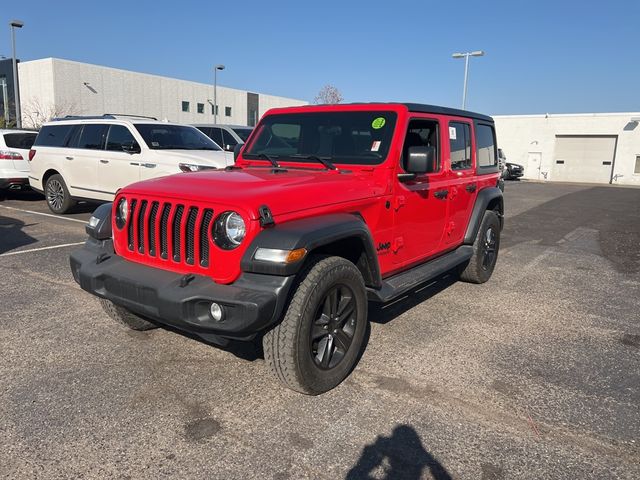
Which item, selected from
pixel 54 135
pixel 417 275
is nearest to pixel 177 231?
pixel 417 275

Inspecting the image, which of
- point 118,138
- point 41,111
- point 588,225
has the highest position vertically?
point 41,111

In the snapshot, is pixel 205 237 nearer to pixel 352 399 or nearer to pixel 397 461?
pixel 352 399

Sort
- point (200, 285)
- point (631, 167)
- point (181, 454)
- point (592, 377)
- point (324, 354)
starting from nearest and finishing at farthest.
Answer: point (181, 454)
point (200, 285)
point (324, 354)
point (592, 377)
point (631, 167)

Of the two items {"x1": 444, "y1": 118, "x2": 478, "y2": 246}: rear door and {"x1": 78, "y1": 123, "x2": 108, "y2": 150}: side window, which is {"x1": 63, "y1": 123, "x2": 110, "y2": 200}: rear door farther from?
{"x1": 444, "y1": 118, "x2": 478, "y2": 246}: rear door

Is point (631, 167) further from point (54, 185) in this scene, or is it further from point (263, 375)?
point (263, 375)

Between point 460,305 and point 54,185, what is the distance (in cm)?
839

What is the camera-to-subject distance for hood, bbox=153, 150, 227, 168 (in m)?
8.45

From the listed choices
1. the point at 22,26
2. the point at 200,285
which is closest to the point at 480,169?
the point at 200,285

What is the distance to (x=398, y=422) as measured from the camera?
9.75 feet

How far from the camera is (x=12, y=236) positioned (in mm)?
7809

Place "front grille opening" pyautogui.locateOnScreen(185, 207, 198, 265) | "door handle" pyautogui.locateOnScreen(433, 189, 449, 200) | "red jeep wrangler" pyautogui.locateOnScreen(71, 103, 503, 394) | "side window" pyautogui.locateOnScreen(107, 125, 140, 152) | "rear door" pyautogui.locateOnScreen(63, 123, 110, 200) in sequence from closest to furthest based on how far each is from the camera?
"red jeep wrangler" pyautogui.locateOnScreen(71, 103, 503, 394) < "front grille opening" pyautogui.locateOnScreen(185, 207, 198, 265) < "door handle" pyautogui.locateOnScreen(433, 189, 449, 200) < "side window" pyautogui.locateOnScreen(107, 125, 140, 152) < "rear door" pyautogui.locateOnScreen(63, 123, 110, 200)

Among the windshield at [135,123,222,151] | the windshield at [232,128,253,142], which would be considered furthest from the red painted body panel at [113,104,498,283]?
the windshield at [232,128,253,142]

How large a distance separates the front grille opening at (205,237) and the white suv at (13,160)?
10.2 m

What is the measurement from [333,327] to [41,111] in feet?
128
